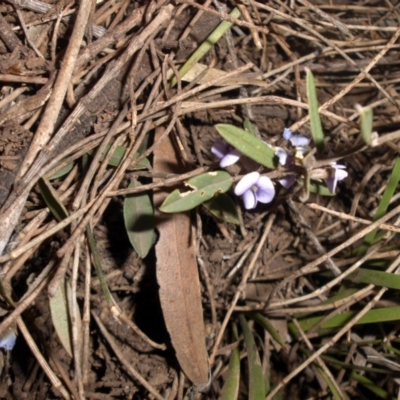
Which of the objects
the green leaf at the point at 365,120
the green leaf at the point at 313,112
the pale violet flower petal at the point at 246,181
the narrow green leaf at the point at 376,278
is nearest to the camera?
the green leaf at the point at 365,120

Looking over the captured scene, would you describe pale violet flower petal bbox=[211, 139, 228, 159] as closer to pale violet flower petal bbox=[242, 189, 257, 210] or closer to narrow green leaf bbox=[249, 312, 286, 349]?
pale violet flower petal bbox=[242, 189, 257, 210]

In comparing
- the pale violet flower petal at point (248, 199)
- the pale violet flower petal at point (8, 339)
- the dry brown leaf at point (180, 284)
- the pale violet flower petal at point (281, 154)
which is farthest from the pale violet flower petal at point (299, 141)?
the pale violet flower petal at point (8, 339)

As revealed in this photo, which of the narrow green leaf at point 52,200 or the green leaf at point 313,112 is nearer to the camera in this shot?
the green leaf at point 313,112

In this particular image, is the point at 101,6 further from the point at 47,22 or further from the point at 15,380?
the point at 15,380

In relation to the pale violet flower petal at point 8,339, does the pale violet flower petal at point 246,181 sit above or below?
above

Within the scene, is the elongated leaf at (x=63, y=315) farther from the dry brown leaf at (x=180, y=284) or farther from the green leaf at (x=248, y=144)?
the green leaf at (x=248, y=144)

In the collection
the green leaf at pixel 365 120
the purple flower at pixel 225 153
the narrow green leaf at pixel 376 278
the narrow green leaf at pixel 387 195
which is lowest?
the narrow green leaf at pixel 376 278

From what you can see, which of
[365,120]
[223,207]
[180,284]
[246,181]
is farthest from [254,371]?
[365,120]
